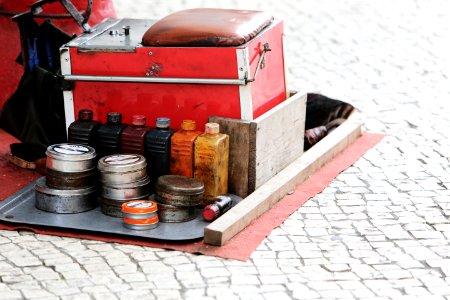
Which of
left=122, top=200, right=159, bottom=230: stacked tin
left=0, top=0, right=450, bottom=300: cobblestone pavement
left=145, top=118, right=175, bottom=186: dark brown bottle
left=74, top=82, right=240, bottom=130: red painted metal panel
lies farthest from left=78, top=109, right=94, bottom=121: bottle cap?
left=0, top=0, right=450, bottom=300: cobblestone pavement

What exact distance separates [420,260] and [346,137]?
6.35 feet

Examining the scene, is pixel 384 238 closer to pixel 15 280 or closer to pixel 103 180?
pixel 103 180

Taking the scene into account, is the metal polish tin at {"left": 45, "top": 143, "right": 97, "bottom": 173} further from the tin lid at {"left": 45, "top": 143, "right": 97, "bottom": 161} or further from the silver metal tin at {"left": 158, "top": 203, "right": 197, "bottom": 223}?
the silver metal tin at {"left": 158, "top": 203, "right": 197, "bottom": 223}

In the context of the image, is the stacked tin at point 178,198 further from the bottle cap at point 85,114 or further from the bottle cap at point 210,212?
the bottle cap at point 85,114

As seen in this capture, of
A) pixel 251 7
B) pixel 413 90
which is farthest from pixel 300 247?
pixel 251 7

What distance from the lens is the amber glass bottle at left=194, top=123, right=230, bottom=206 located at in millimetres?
5500

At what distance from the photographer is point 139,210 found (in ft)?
17.2

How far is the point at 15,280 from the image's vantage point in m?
4.75

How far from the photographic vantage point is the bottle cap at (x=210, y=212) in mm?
5363

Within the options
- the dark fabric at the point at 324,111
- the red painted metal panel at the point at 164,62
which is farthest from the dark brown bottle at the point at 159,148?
the dark fabric at the point at 324,111

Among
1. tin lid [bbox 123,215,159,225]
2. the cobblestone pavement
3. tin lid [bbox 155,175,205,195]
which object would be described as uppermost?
tin lid [bbox 155,175,205,195]

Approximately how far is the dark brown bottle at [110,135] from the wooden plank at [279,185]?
847 mm

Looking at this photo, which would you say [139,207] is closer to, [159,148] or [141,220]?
[141,220]

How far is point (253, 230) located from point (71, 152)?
1.16 m
